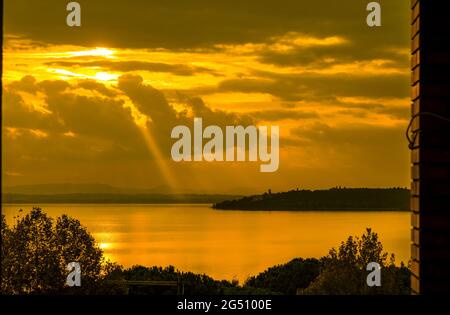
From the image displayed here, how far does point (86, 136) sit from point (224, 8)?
1701 centimetres

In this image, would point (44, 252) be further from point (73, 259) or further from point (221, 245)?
point (221, 245)

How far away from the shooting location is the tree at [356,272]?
1727 centimetres

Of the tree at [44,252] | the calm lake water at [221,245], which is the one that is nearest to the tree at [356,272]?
the tree at [44,252]

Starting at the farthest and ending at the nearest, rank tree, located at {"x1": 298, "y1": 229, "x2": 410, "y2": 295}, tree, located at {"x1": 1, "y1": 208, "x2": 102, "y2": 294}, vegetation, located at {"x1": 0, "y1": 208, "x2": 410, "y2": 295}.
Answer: tree, located at {"x1": 1, "y1": 208, "x2": 102, "y2": 294} → vegetation, located at {"x1": 0, "y1": 208, "x2": 410, "y2": 295} → tree, located at {"x1": 298, "y1": 229, "x2": 410, "y2": 295}
